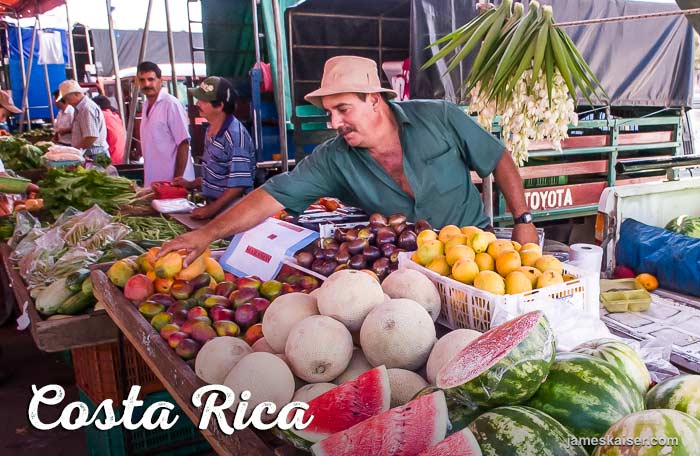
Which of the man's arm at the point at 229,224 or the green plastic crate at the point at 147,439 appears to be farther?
the green plastic crate at the point at 147,439

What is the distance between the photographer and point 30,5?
1236 cm

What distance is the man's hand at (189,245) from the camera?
2533 mm

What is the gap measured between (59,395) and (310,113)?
527 centimetres

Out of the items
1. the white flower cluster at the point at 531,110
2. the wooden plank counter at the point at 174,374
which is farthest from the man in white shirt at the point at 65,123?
the white flower cluster at the point at 531,110

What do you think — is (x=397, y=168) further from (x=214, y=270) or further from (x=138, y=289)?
(x=138, y=289)

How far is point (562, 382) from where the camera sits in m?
1.12

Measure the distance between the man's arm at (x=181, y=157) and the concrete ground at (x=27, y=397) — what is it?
2080 millimetres

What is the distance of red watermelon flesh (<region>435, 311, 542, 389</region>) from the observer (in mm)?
1077

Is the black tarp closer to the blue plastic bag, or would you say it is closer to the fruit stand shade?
the blue plastic bag

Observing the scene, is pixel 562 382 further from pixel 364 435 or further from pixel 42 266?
pixel 42 266

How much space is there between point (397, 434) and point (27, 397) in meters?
4.20

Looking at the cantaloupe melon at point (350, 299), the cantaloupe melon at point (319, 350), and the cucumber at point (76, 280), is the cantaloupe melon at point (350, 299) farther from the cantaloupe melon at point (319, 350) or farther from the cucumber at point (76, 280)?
the cucumber at point (76, 280)

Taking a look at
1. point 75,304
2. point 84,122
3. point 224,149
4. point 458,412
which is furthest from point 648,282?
point 84,122

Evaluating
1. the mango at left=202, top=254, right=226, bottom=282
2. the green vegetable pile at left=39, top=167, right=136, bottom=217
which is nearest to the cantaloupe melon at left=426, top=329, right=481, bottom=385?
the mango at left=202, top=254, right=226, bottom=282
